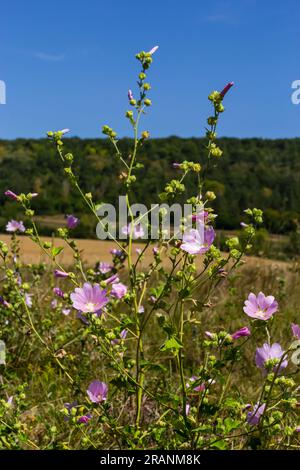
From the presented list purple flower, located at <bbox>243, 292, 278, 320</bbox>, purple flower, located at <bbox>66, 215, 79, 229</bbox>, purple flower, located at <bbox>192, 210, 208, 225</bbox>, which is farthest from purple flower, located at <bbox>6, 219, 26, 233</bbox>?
purple flower, located at <bbox>243, 292, 278, 320</bbox>

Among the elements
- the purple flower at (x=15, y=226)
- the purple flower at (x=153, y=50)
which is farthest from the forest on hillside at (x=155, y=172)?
the purple flower at (x=153, y=50)

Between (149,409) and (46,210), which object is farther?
(46,210)

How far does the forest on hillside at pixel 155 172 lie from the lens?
20703 millimetres

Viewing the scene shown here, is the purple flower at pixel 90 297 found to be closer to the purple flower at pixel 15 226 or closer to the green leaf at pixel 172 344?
the green leaf at pixel 172 344

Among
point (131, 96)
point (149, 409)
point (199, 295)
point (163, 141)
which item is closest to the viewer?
point (131, 96)

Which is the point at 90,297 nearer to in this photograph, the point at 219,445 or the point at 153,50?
the point at 219,445

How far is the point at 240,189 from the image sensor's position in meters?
22.9

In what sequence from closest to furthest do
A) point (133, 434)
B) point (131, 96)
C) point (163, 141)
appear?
point (133, 434) → point (131, 96) → point (163, 141)

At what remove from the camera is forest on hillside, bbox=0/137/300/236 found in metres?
20.7

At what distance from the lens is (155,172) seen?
2509 centimetres

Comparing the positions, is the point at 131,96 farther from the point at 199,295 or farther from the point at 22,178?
the point at 22,178

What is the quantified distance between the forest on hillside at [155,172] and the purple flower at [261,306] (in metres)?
12.5

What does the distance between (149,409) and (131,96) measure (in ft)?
3.95
